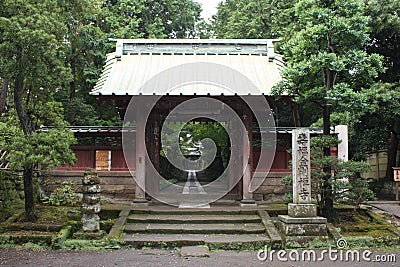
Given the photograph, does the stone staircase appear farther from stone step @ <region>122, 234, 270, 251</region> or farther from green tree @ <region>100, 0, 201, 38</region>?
green tree @ <region>100, 0, 201, 38</region>

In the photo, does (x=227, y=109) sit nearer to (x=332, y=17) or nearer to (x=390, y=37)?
(x=332, y=17)

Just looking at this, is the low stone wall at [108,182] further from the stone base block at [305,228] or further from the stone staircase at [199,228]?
the stone base block at [305,228]

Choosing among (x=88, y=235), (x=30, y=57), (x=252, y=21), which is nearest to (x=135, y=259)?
(x=88, y=235)

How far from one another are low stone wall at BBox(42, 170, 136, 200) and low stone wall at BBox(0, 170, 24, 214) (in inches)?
40.6

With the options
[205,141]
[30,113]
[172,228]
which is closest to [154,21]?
[205,141]

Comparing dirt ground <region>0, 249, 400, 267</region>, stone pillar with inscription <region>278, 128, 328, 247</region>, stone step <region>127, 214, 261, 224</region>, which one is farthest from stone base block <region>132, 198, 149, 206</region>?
stone pillar with inscription <region>278, 128, 328, 247</region>

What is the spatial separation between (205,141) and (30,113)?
16634mm

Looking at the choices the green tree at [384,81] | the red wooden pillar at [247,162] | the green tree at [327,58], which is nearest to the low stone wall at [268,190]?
the red wooden pillar at [247,162]

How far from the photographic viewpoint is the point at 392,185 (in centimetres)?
1702

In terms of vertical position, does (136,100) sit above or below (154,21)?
below

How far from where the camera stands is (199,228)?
33.2 feet

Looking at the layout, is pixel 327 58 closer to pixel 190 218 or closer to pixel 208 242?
pixel 208 242

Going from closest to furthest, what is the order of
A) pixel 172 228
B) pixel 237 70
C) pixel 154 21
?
→ pixel 172 228
pixel 237 70
pixel 154 21

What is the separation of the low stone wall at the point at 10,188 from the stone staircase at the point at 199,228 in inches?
130
